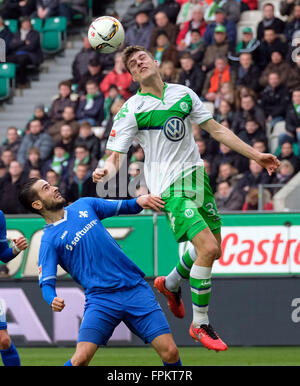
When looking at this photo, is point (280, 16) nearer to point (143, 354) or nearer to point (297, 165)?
point (297, 165)

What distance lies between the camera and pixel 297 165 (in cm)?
1431

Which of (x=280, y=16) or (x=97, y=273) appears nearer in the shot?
(x=97, y=273)

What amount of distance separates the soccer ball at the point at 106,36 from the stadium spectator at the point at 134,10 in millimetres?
9006

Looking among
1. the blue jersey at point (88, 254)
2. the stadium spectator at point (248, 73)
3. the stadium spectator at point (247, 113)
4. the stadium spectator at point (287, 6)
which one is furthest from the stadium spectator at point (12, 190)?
the blue jersey at point (88, 254)

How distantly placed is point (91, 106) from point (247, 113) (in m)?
3.54

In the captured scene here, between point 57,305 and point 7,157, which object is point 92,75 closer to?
point 7,157

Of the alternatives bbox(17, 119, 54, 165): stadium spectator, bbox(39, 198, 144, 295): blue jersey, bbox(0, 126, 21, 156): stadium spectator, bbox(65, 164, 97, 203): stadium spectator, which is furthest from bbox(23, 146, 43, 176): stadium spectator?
bbox(39, 198, 144, 295): blue jersey

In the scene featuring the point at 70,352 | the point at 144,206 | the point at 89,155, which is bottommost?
the point at 70,352

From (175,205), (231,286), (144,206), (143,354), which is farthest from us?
(231,286)

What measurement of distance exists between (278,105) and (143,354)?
5.41m

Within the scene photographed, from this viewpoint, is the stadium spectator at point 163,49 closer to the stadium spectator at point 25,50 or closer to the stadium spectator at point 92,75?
the stadium spectator at point 92,75

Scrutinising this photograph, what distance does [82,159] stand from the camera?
1592cm

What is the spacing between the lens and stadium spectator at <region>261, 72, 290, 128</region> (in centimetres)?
1538
